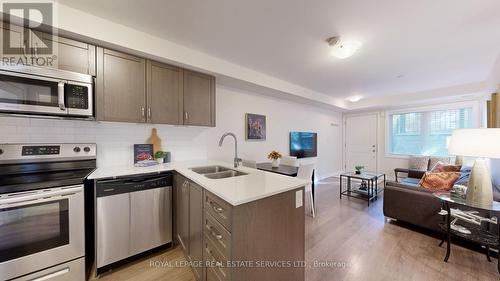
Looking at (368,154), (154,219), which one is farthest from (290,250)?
(368,154)

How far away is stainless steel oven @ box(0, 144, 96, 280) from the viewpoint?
1336 mm

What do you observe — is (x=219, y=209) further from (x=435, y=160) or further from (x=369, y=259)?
(x=435, y=160)

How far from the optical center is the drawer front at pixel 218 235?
1.13m

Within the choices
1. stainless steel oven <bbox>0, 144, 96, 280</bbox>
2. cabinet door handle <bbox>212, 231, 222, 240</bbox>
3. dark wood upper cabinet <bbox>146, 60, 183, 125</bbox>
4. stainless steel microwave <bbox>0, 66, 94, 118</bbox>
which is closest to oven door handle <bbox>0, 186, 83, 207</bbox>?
stainless steel oven <bbox>0, 144, 96, 280</bbox>

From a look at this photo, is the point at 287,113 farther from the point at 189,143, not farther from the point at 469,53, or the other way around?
the point at 469,53

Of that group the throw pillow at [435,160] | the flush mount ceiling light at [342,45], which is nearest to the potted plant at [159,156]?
the flush mount ceiling light at [342,45]

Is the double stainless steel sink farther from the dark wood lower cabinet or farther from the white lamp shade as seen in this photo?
the white lamp shade

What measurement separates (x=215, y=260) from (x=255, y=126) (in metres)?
2.75

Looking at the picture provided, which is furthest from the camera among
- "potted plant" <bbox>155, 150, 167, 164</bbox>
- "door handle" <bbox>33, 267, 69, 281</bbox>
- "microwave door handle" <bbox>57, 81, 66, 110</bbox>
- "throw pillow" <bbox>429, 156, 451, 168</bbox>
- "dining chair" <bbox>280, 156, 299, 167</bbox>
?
"throw pillow" <bbox>429, 156, 451, 168</bbox>

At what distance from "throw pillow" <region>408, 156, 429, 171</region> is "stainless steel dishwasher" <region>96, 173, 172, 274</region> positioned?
5769 millimetres

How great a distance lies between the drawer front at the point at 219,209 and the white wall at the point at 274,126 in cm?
178

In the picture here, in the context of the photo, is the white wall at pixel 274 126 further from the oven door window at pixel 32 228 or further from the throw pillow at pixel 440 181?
the throw pillow at pixel 440 181

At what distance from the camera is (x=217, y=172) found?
2.14m

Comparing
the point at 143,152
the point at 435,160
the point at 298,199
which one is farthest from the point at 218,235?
the point at 435,160
